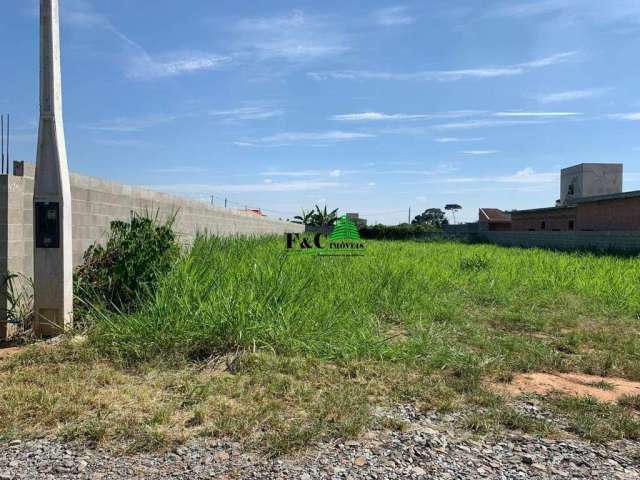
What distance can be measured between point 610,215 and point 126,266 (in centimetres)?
2074

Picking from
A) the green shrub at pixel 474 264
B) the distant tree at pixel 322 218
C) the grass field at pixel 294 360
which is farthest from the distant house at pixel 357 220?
the grass field at pixel 294 360

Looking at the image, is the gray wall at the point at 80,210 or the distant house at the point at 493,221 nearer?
the gray wall at the point at 80,210

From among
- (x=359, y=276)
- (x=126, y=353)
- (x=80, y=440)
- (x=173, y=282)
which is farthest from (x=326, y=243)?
(x=80, y=440)

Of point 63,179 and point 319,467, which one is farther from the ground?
point 63,179

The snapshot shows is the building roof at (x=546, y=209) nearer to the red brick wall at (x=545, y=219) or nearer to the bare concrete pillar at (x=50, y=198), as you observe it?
the red brick wall at (x=545, y=219)

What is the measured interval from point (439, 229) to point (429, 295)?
27.1m

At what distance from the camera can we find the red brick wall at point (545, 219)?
82.8 ft

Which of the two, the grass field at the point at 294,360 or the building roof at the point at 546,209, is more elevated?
the building roof at the point at 546,209

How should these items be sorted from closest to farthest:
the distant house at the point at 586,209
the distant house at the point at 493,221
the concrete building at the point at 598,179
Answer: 1. the distant house at the point at 586,209
2. the distant house at the point at 493,221
3. the concrete building at the point at 598,179

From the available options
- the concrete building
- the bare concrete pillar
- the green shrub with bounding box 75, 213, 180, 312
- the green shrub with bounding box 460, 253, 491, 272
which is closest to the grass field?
the green shrub with bounding box 75, 213, 180, 312

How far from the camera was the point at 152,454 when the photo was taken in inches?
95.4

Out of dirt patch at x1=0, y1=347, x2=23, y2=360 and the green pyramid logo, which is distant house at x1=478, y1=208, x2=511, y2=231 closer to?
the green pyramid logo

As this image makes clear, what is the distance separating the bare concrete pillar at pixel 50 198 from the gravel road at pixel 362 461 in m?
2.25

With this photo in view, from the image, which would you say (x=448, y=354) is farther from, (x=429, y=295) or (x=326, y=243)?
(x=326, y=243)
